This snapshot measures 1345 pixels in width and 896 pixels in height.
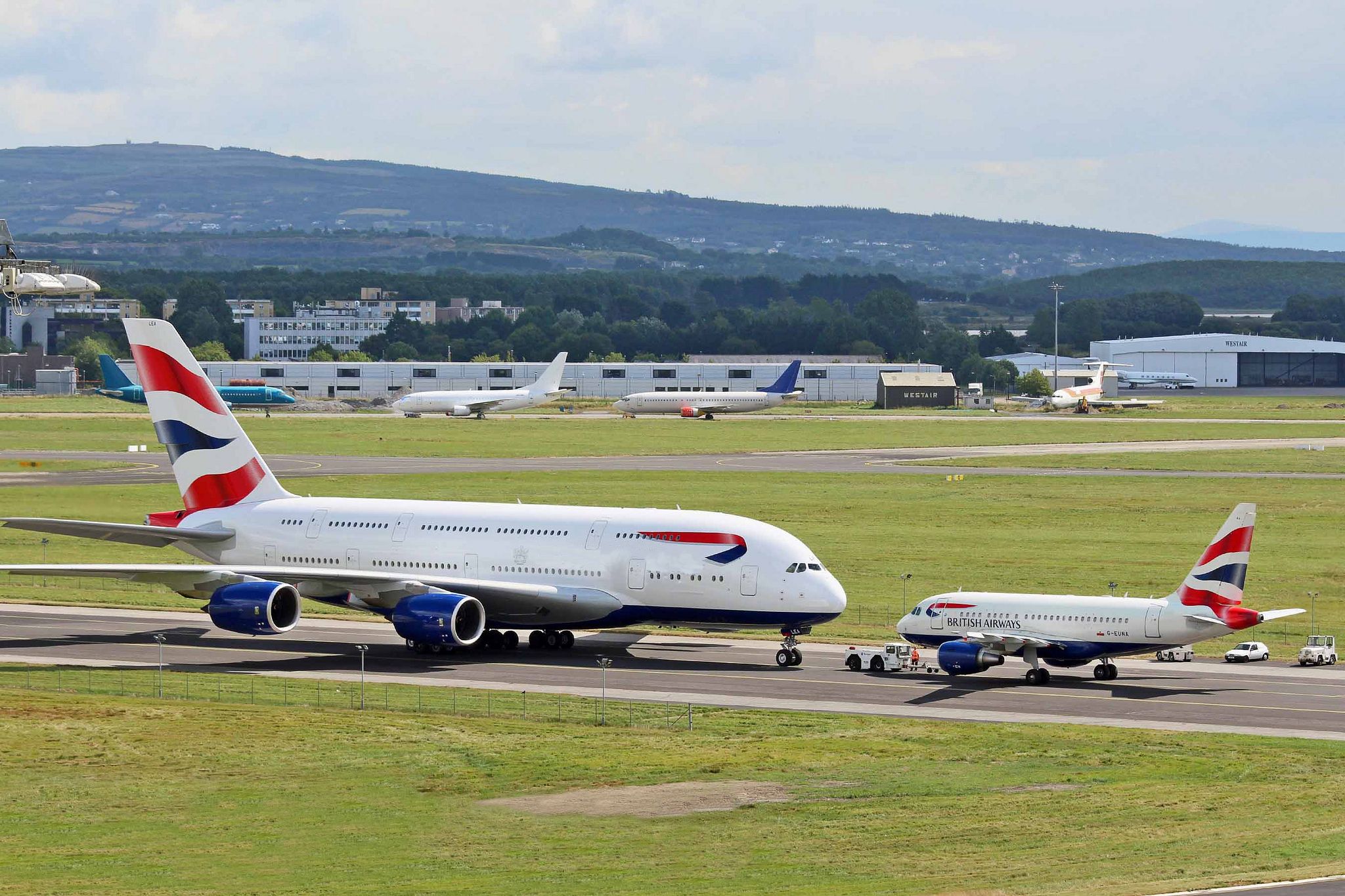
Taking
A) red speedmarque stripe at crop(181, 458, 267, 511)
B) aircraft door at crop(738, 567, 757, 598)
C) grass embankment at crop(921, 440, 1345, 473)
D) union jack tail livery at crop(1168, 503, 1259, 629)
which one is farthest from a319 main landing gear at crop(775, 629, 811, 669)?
grass embankment at crop(921, 440, 1345, 473)

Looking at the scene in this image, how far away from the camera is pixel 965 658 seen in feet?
207

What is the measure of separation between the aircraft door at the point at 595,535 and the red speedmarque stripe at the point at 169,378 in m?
17.5

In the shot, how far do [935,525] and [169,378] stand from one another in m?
54.3

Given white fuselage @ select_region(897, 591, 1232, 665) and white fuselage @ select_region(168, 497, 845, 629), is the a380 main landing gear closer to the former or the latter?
white fuselage @ select_region(168, 497, 845, 629)

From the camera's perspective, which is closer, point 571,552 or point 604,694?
point 604,694

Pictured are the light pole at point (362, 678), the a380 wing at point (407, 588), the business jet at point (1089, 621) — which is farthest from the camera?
the a380 wing at point (407, 588)

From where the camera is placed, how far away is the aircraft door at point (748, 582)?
212ft

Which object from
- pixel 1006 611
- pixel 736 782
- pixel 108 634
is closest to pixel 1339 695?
pixel 1006 611

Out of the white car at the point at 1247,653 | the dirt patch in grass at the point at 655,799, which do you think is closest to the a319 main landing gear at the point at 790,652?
the white car at the point at 1247,653

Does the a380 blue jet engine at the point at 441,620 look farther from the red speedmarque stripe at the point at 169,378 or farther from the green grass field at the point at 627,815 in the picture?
the red speedmarque stripe at the point at 169,378

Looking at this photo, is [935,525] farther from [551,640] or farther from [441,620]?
[441,620]

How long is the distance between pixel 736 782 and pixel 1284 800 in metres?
13.6

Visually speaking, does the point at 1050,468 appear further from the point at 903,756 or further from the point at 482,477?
the point at 903,756

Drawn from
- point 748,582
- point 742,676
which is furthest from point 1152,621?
point 742,676
